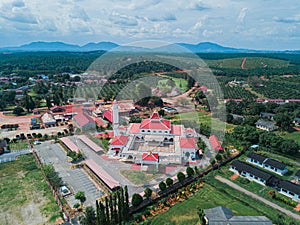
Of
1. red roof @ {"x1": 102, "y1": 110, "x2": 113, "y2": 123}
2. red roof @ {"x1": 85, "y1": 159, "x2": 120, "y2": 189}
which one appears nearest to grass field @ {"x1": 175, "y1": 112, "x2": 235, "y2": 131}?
red roof @ {"x1": 102, "y1": 110, "x2": 113, "y2": 123}

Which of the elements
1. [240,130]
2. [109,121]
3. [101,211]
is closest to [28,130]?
[109,121]

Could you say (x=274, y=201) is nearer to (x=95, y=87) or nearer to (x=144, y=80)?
(x=144, y=80)

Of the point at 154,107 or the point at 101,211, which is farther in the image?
the point at 154,107

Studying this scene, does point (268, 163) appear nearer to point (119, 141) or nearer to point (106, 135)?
point (119, 141)

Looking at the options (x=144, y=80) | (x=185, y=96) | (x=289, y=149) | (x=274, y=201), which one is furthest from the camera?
(x=144, y=80)

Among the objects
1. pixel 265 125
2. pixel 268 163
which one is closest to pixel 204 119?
pixel 265 125

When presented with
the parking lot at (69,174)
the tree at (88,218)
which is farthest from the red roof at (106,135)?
the tree at (88,218)

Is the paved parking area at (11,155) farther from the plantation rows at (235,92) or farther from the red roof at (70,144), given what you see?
the plantation rows at (235,92)

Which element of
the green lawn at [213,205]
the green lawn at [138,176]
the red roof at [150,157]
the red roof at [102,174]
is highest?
the red roof at [150,157]
